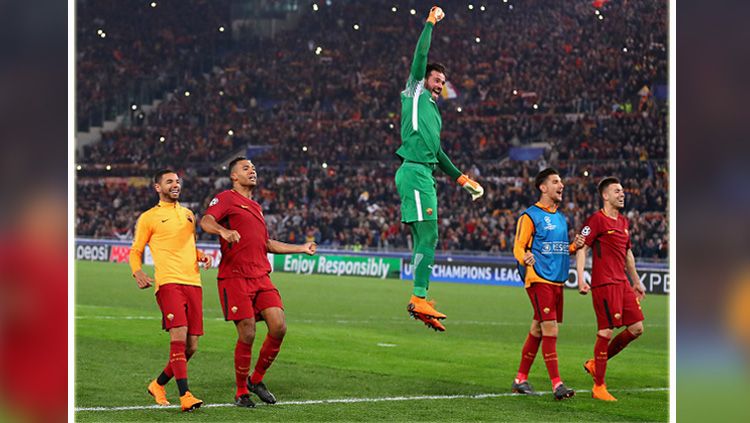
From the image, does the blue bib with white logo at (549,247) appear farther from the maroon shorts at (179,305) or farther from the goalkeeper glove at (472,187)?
the maroon shorts at (179,305)

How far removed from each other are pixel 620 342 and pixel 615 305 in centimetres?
64

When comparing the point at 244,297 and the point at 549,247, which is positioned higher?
the point at 549,247

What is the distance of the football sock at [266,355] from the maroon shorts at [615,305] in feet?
9.62

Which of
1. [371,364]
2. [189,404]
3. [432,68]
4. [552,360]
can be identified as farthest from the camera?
[371,364]

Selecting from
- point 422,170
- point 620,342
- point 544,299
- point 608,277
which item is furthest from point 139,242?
point 620,342

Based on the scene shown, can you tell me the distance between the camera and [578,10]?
36469 mm

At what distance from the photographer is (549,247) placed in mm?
9258

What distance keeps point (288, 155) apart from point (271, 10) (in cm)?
819

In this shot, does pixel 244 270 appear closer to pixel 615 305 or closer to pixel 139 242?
pixel 139 242

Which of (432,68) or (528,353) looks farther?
(528,353)

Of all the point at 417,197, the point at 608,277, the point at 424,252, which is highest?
the point at 417,197

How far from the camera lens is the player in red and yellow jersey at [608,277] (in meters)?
9.34

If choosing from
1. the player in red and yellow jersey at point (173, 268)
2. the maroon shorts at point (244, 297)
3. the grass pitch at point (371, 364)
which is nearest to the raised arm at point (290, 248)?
the maroon shorts at point (244, 297)
